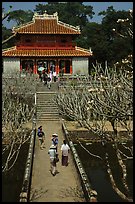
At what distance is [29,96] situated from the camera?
94.3 feet

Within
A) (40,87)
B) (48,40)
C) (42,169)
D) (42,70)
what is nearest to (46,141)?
(42,169)

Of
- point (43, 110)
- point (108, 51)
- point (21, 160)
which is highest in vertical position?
point (108, 51)

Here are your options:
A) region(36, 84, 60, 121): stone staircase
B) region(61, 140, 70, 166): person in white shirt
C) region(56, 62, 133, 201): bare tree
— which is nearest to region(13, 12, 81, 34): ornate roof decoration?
region(36, 84, 60, 121): stone staircase

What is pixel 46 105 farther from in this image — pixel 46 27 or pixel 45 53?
pixel 46 27

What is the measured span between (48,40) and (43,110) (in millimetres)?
14217

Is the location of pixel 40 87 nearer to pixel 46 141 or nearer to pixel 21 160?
pixel 46 141

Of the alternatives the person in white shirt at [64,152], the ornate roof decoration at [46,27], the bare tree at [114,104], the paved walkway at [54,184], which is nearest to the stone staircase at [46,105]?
the ornate roof decoration at [46,27]

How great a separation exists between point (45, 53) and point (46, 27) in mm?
3623

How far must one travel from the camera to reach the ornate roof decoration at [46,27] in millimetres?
40250

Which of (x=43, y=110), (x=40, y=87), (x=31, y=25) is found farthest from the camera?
(x=31, y=25)

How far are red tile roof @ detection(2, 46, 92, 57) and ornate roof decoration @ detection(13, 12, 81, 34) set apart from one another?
6.72 ft

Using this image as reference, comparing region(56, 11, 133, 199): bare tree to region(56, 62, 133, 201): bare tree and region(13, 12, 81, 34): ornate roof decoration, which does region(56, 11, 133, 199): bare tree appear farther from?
region(13, 12, 81, 34): ornate roof decoration

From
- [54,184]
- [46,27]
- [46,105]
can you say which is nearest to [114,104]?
[54,184]

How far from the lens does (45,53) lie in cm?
3925
